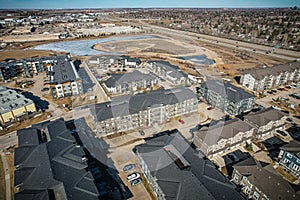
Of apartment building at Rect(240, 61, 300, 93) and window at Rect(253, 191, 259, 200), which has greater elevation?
apartment building at Rect(240, 61, 300, 93)

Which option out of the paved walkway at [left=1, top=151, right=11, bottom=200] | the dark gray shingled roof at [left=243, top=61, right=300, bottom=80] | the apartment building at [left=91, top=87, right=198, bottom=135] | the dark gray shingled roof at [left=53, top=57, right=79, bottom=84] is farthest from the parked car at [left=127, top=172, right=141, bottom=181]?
the dark gray shingled roof at [left=243, top=61, right=300, bottom=80]

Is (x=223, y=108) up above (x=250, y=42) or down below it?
below

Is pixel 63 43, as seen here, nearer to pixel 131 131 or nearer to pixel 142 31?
pixel 142 31

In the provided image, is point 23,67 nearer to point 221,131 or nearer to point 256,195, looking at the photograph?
point 221,131

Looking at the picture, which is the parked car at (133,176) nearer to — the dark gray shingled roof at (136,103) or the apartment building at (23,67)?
the dark gray shingled roof at (136,103)

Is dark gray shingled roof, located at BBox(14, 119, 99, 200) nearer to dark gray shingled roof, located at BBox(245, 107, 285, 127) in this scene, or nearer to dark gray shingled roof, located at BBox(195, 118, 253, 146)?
dark gray shingled roof, located at BBox(195, 118, 253, 146)

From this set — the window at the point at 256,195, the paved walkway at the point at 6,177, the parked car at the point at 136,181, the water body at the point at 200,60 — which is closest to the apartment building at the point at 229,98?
the window at the point at 256,195

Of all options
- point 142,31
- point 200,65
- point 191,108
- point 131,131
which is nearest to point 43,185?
point 131,131
